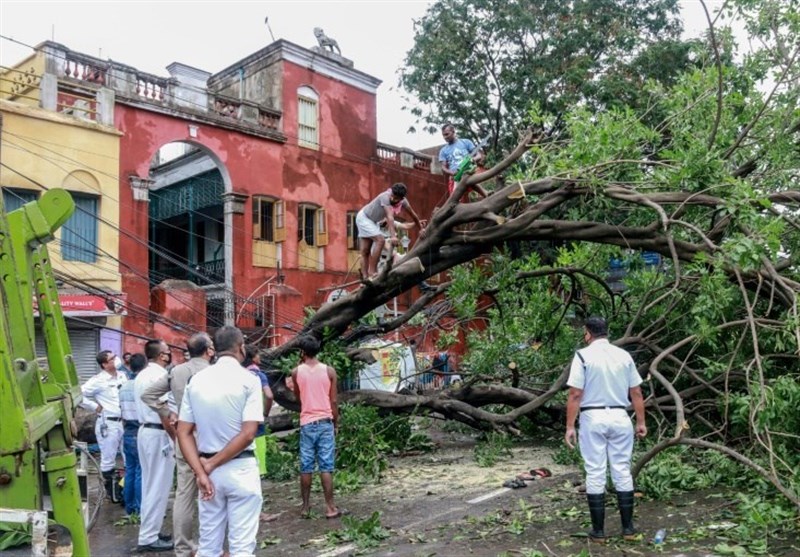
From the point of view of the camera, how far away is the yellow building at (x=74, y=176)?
52.4ft

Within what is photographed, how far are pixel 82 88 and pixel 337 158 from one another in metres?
8.83

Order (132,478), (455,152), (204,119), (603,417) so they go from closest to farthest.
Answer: (603,417) → (132,478) → (455,152) → (204,119)

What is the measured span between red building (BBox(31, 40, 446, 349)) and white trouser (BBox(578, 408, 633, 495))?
1306cm

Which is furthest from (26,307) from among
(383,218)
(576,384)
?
(383,218)

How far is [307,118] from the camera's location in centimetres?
2331

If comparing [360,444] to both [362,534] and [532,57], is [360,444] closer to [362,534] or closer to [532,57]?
[362,534]

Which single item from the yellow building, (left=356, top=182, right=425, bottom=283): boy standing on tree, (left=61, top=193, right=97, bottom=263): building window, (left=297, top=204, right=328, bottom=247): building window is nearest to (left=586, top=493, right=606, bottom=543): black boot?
(left=356, top=182, right=425, bottom=283): boy standing on tree

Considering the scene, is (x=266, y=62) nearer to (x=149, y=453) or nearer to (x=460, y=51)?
(x=460, y=51)

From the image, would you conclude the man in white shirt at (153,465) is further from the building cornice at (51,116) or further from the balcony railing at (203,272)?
the balcony railing at (203,272)

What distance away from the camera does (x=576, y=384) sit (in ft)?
19.2

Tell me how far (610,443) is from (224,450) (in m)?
3.19

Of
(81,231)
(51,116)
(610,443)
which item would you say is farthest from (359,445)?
(51,116)

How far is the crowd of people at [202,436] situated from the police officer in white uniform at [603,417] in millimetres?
2570

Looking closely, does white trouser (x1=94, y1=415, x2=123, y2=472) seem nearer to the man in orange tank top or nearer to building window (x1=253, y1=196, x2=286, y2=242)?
the man in orange tank top
